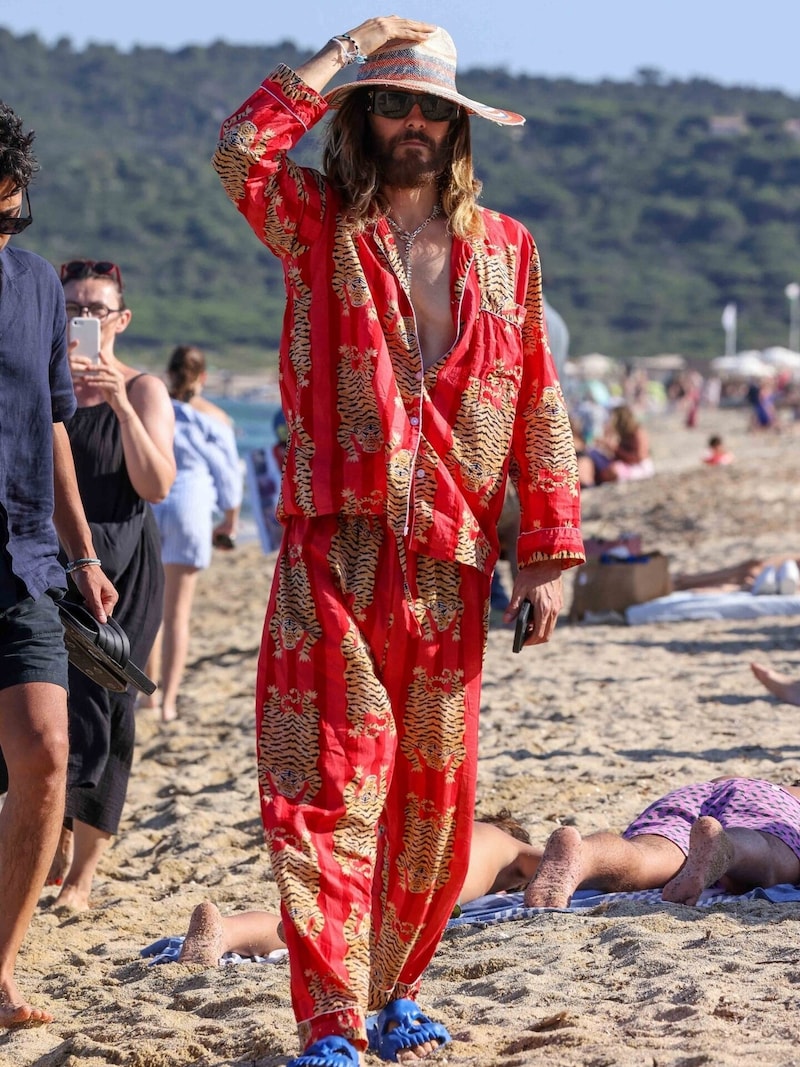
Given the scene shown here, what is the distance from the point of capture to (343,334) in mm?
2971

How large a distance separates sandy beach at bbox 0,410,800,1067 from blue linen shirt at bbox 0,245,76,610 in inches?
38.9

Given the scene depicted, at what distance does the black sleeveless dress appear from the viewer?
457 cm

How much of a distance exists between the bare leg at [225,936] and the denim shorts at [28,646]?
0.93m

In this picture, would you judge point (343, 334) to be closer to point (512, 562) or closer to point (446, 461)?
point (446, 461)

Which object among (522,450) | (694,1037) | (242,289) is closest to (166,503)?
(522,450)

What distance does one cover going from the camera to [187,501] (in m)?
7.40

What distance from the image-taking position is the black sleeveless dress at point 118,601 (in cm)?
457

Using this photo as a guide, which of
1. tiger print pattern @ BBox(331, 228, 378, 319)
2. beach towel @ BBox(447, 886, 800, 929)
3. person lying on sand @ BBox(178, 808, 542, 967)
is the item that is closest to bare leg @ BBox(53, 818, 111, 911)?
person lying on sand @ BBox(178, 808, 542, 967)

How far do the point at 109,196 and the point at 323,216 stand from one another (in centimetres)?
12426

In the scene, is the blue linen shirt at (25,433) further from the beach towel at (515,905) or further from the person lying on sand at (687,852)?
the person lying on sand at (687,852)

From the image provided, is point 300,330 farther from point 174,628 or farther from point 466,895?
point 174,628

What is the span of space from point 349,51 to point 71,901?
2.80 meters

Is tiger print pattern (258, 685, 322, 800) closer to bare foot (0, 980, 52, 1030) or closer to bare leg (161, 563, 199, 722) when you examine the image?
bare foot (0, 980, 52, 1030)

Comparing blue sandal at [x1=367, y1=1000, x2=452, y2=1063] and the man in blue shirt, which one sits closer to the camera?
blue sandal at [x1=367, y1=1000, x2=452, y2=1063]
